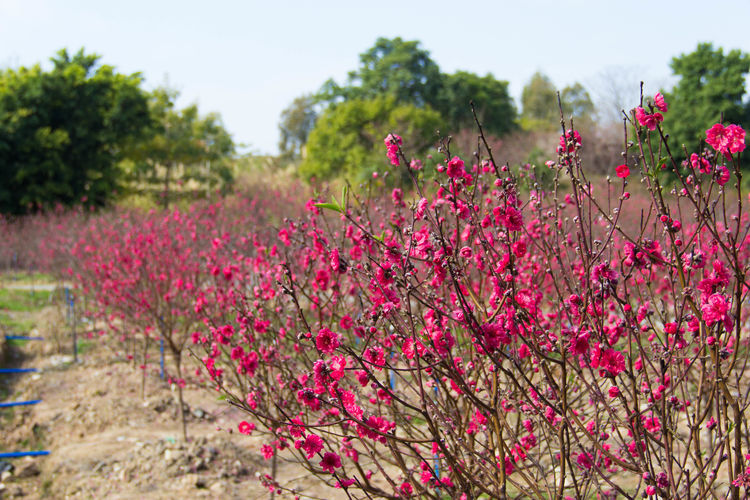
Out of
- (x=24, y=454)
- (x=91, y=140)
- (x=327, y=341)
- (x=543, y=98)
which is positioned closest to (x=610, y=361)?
(x=327, y=341)

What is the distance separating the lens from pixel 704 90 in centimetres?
2344

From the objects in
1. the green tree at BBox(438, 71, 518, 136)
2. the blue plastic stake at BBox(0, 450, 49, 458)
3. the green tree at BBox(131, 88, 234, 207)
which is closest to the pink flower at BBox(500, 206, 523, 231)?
the blue plastic stake at BBox(0, 450, 49, 458)

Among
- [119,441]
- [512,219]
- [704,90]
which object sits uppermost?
[704,90]

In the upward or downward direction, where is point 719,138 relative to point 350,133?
downward

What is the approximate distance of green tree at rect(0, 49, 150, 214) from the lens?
21.1m

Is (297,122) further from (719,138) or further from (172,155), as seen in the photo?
(719,138)

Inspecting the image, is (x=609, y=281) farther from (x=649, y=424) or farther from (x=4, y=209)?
(x=4, y=209)

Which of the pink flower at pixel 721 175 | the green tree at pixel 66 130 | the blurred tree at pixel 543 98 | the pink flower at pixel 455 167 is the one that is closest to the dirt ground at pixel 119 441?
the pink flower at pixel 455 167

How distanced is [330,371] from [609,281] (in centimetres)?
80

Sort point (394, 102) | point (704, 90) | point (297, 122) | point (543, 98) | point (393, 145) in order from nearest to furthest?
point (393, 145) < point (704, 90) < point (394, 102) < point (297, 122) < point (543, 98)

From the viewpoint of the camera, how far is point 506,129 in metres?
35.3

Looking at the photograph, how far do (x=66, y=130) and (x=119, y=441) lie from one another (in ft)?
64.3

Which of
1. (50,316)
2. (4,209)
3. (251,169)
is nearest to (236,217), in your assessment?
(50,316)

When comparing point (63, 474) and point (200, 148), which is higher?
point (200, 148)
